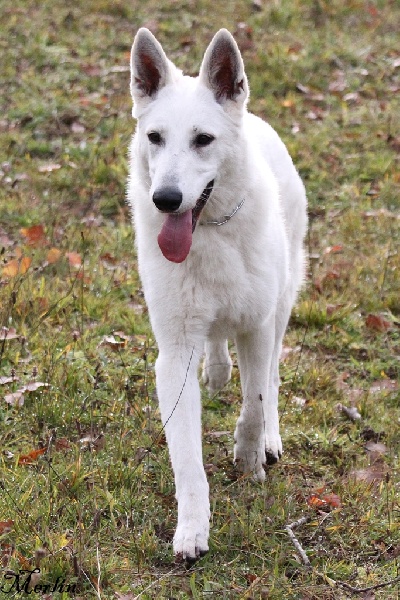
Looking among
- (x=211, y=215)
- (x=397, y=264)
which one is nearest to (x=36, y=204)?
(x=397, y=264)

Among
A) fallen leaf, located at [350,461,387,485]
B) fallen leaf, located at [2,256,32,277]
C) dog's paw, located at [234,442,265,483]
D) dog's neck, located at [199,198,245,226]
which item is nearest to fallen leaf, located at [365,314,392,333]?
fallen leaf, located at [350,461,387,485]

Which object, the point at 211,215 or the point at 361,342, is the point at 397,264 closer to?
the point at 361,342

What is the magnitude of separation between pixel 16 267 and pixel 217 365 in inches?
62.4

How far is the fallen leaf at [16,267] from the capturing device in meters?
5.77

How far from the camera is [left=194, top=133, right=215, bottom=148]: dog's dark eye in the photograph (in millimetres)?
3873

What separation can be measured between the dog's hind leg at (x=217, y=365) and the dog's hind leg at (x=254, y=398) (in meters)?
0.70

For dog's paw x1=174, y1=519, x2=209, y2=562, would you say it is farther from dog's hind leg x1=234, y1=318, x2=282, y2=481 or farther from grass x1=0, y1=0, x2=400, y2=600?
dog's hind leg x1=234, y1=318, x2=282, y2=481

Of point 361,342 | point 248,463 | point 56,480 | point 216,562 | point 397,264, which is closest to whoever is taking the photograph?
point 216,562

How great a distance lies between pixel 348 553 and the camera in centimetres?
378

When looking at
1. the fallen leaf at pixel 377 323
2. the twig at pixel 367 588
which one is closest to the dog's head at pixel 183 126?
the twig at pixel 367 588

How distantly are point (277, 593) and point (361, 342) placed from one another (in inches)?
102

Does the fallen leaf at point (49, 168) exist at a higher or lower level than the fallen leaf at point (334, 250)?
higher

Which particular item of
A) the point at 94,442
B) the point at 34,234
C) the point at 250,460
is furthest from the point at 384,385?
the point at 34,234

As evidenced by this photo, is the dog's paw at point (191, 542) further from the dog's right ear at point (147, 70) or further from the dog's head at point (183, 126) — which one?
the dog's right ear at point (147, 70)
